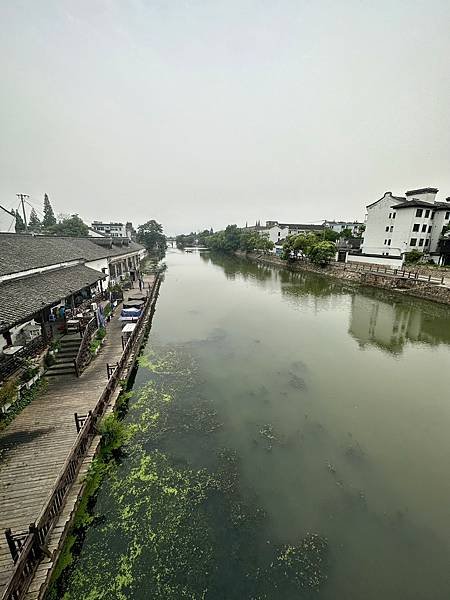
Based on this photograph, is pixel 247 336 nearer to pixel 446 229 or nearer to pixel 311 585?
pixel 311 585

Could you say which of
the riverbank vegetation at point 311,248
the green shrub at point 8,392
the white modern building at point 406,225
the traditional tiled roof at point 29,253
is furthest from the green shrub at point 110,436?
the riverbank vegetation at point 311,248

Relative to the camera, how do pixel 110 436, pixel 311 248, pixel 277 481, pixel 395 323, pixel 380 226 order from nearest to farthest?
1. pixel 277 481
2. pixel 110 436
3. pixel 395 323
4. pixel 380 226
5. pixel 311 248

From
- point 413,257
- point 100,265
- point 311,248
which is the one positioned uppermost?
point 311,248

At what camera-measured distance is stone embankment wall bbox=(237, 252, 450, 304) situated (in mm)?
28891

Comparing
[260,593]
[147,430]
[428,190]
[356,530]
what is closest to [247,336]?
[147,430]

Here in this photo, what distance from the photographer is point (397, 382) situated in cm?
1326

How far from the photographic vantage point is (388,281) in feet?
116

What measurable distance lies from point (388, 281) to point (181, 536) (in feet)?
125

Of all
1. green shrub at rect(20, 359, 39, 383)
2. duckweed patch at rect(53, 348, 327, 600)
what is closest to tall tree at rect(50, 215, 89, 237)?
green shrub at rect(20, 359, 39, 383)

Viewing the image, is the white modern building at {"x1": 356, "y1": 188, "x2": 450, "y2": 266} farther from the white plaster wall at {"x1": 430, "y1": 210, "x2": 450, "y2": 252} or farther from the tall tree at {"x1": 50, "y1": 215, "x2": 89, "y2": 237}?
the tall tree at {"x1": 50, "y1": 215, "x2": 89, "y2": 237}

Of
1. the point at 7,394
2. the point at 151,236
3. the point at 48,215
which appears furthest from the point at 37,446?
the point at 48,215

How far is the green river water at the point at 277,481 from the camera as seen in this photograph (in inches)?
220

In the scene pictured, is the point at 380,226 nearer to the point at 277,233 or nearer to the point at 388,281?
the point at 388,281

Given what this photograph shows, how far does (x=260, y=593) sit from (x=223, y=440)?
13.9ft
